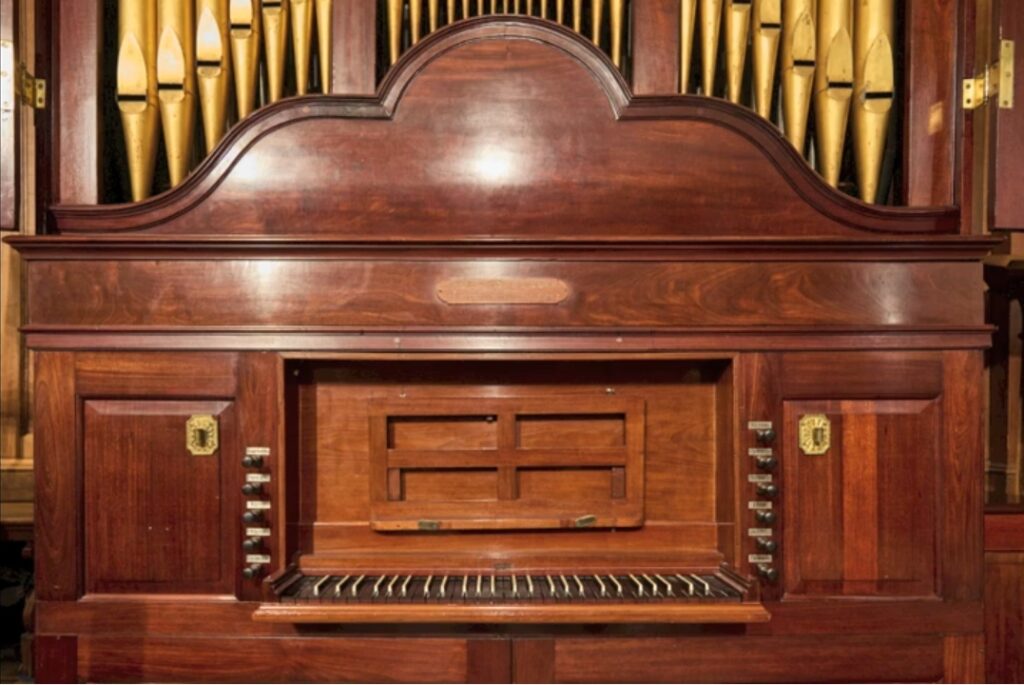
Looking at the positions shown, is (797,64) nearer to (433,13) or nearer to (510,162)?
(510,162)

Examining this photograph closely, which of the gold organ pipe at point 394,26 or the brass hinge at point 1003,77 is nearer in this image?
the brass hinge at point 1003,77

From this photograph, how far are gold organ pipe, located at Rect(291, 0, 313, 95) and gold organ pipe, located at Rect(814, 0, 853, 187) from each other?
5.00ft

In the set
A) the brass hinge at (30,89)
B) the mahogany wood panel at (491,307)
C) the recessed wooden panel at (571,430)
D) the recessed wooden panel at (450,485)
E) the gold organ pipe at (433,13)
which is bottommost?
the recessed wooden panel at (450,485)

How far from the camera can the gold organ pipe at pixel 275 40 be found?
7.95ft

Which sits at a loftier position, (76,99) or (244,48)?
(244,48)

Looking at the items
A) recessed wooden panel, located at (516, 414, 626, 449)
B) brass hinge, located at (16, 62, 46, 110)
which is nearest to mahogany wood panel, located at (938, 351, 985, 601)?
recessed wooden panel, located at (516, 414, 626, 449)

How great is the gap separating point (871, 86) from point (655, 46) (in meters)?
0.64

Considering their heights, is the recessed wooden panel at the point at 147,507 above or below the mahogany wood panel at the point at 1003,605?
above

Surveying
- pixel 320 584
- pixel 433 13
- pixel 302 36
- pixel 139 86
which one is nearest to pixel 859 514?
pixel 320 584

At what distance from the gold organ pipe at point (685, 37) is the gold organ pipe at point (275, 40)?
1.18 metres

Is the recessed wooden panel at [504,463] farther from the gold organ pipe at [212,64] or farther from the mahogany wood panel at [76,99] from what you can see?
the mahogany wood panel at [76,99]

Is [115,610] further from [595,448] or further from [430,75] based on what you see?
[430,75]

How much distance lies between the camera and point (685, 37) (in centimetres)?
246

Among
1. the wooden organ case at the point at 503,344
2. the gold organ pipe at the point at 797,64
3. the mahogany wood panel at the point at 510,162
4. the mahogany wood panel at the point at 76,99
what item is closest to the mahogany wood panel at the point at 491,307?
the wooden organ case at the point at 503,344
